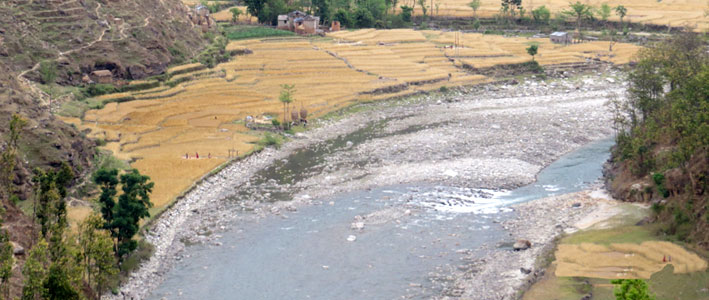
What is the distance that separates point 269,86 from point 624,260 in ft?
170

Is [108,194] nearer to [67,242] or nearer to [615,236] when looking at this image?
[67,242]

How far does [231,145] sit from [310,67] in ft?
102

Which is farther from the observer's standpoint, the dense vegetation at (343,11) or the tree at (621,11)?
the dense vegetation at (343,11)

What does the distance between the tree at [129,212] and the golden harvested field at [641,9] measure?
96813mm

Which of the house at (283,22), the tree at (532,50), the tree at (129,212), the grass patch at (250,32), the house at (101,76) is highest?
the house at (283,22)

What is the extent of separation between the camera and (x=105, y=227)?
40094 millimetres

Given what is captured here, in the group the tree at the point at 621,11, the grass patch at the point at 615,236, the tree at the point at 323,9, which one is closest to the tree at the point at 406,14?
the tree at the point at 323,9

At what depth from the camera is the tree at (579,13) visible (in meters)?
119

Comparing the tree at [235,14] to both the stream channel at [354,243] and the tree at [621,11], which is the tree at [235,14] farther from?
the stream channel at [354,243]

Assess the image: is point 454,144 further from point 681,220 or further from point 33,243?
point 33,243

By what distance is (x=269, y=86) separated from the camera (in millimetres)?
83188

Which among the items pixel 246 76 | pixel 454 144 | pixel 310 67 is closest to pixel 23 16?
pixel 246 76

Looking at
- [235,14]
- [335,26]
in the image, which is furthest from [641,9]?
[235,14]

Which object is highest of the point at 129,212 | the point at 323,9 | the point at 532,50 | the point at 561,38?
the point at 323,9
